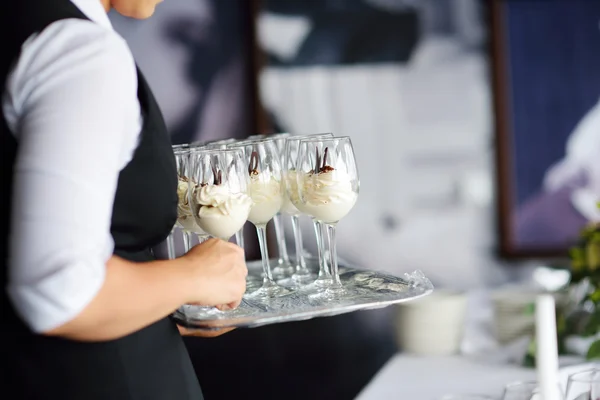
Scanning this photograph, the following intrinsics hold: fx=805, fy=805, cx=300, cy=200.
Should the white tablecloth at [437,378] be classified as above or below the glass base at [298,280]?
below

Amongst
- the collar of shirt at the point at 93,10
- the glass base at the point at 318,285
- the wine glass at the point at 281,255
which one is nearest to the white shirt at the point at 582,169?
the wine glass at the point at 281,255

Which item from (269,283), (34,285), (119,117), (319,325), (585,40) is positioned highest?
(585,40)

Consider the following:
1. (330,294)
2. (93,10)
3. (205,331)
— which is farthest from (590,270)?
(93,10)

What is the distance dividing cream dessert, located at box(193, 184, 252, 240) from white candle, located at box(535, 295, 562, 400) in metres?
0.72

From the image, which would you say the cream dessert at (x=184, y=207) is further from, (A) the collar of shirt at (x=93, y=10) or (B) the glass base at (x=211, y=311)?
(A) the collar of shirt at (x=93, y=10)

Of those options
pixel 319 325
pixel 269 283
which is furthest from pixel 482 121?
pixel 269 283

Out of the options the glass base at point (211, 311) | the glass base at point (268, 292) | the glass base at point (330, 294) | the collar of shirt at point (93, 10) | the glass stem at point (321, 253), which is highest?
the collar of shirt at point (93, 10)

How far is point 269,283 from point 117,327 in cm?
59

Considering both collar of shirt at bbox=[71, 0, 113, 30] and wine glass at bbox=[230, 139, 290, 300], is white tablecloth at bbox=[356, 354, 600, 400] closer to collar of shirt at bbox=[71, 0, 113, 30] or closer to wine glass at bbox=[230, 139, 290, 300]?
wine glass at bbox=[230, 139, 290, 300]

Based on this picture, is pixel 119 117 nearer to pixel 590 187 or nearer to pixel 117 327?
pixel 117 327

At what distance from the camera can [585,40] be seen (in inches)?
123

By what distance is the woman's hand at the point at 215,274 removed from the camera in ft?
3.46

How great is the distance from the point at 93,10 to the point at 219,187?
464 mm

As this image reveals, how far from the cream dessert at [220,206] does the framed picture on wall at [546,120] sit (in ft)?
6.59
